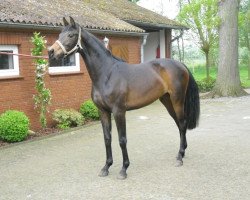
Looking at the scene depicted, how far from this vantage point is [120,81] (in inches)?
219

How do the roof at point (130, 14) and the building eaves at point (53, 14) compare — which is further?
the roof at point (130, 14)

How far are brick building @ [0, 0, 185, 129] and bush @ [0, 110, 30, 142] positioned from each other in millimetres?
686

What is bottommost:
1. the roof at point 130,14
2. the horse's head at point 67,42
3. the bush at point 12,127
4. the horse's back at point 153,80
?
the bush at point 12,127

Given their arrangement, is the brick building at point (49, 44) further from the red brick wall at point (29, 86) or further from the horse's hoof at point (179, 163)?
the horse's hoof at point (179, 163)

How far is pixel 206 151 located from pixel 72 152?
8.31ft

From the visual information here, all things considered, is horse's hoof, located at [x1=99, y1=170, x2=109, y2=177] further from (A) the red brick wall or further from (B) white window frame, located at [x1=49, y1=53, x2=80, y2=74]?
(B) white window frame, located at [x1=49, y1=53, x2=80, y2=74]

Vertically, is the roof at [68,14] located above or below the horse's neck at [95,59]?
above

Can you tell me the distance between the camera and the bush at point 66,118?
32.7 feet

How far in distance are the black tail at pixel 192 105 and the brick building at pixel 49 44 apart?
464 cm

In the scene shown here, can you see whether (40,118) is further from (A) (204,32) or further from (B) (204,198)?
(A) (204,32)

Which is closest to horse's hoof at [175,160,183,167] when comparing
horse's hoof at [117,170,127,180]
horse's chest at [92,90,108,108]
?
horse's hoof at [117,170,127,180]

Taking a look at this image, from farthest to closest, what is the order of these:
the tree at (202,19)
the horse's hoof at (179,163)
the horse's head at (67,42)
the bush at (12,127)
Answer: the tree at (202,19), the bush at (12,127), the horse's hoof at (179,163), the horse's head at (67,42)

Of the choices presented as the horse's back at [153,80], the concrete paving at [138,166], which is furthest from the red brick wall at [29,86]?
the horse's back at [153,80]

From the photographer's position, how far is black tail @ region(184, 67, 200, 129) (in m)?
6.55
